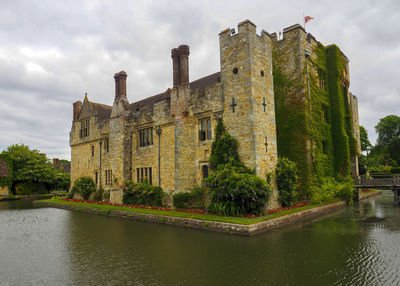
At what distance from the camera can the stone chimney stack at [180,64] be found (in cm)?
1977

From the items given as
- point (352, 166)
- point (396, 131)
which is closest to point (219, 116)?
point (352, 166)

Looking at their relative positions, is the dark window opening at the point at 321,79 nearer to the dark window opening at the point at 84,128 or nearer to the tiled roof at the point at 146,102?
the tiled roof at the point at 146,102

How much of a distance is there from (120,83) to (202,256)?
1929 centimetres

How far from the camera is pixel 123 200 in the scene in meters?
22.3

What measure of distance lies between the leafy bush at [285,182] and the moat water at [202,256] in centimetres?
289

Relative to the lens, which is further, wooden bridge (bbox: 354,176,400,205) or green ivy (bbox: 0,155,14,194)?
green ivy (bbox: 0,155,14,194)

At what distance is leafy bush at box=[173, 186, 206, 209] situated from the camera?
18.2 metres

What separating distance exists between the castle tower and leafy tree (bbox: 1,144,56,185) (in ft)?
119

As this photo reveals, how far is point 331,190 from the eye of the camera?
2067cm

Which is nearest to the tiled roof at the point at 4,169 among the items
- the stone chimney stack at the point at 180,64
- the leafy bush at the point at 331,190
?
the stone chimney stack at the point at 180,64

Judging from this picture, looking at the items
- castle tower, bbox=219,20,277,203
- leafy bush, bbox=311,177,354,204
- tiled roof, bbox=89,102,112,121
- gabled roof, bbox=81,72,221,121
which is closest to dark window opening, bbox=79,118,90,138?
tiled roof, bbox=89,102,112,121

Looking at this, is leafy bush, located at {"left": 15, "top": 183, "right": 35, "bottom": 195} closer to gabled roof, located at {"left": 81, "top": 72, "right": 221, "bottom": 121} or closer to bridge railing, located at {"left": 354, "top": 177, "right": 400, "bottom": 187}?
gabled roof, located at {"left": 81, "top": 72, "right": 221, "bottom": 121}

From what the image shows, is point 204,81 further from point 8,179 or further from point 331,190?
point 8,179

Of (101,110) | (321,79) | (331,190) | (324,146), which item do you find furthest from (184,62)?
(101,110)
